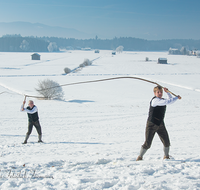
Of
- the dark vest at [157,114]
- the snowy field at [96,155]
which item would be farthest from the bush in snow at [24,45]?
the dark vest at [157,114]

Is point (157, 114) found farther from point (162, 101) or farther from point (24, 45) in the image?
point (24, 45)

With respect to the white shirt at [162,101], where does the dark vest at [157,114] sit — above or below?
below

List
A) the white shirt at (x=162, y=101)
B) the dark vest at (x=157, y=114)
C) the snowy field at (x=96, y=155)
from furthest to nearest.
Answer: the dark vest at (x=157, y=114), the white shirt at (x=162, y=101), the snowy field at (x=96, y=155)

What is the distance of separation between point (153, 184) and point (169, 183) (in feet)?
1.04

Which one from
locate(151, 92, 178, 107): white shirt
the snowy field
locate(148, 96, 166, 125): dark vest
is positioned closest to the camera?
the snowy field

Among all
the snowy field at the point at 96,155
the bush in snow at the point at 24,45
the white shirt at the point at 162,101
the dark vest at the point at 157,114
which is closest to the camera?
the snowy field at the point at 96,155

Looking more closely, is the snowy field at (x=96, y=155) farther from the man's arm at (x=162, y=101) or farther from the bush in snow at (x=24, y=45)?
the bush in snow at (x=24, y=45)

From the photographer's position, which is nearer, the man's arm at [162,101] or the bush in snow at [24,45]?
the man's arm at [162,101]

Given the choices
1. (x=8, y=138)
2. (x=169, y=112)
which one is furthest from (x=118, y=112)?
(x=8, y=138)

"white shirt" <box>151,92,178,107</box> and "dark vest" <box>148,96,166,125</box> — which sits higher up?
"white shirt" <box>151,92,178,107</box>

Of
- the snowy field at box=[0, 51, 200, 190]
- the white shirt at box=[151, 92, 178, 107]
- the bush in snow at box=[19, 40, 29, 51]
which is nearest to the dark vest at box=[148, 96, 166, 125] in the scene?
the white shirt at box=[151, 92, 178, 107]

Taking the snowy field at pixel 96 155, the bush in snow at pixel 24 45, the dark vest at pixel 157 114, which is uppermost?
the bush in snow at pixel 24 45

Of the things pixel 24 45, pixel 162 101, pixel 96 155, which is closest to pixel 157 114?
pixel 162 101

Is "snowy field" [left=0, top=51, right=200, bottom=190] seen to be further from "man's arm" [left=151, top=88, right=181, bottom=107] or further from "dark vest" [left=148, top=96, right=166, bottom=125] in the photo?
"man's arm" [left=151, top=88, right=181, bottom=107]
